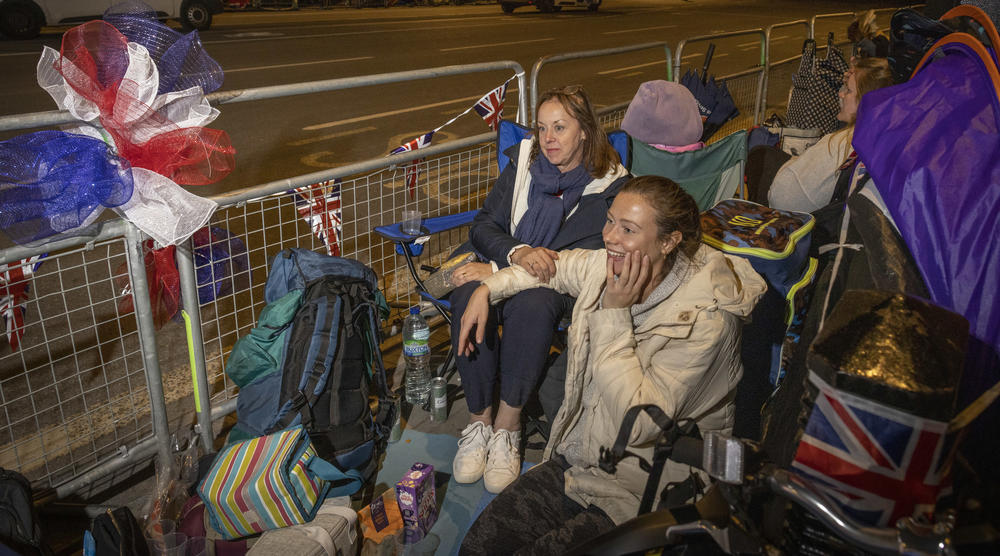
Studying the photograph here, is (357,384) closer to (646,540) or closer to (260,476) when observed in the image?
(260,476)

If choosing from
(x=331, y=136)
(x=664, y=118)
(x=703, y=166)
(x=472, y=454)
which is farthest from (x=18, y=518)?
(x=331, y=136)

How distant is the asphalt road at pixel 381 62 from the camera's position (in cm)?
830

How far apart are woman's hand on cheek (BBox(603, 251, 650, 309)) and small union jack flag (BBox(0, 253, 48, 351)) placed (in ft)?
6.61

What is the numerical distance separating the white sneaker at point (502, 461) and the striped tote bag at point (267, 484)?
0.65 metres

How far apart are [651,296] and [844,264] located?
2.39ft

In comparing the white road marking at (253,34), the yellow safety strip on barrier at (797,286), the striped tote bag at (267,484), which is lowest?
the striped tote bag at (267,484)

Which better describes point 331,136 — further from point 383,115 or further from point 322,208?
point 322,208

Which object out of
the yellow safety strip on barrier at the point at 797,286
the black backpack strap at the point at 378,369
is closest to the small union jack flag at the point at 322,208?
the black backpack strap at the point at 378,369

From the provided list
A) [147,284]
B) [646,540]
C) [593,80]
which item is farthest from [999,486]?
[593,80]

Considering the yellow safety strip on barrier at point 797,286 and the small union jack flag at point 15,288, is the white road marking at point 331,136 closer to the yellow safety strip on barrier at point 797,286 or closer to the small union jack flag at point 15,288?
the small union jack flag at point 15,288

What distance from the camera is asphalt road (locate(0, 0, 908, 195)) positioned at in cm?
830

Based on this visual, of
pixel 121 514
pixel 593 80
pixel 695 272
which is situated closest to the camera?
pixel 121 514

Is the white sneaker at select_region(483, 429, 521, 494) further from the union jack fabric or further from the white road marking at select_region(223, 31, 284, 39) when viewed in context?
the white road marking at select_region(223, 31, 284, 39)

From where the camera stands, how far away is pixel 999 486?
1180 millimetres
